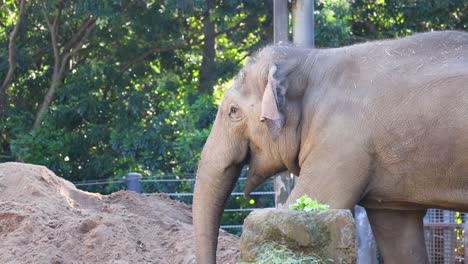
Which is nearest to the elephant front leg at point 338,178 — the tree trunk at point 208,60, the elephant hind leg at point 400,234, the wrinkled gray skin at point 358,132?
the wrinkled gray skin at point 358,132

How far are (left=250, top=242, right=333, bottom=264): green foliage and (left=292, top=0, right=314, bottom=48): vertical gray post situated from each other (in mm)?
5356

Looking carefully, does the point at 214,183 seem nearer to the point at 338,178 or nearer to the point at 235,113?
the point at 235,113

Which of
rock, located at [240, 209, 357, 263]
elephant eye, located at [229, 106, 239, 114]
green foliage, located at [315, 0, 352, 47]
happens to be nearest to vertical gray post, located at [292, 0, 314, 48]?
elephant eye, located at [229, 106, 239, 114]

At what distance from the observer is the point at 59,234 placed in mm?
9828

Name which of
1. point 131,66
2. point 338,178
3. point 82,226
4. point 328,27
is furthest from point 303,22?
point 131,66

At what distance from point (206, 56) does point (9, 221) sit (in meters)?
9.24

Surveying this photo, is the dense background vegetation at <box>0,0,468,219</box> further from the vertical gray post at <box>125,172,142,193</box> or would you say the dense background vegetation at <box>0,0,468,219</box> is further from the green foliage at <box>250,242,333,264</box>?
the green foliage at <box>250,242,333,264</box>

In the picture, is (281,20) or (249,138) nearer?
(249,138)

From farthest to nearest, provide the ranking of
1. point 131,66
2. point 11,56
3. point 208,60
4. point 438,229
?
point 131,66 < point 208,60 < point 11,56 < point 438,229

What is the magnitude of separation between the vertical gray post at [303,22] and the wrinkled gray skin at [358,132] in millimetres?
1340

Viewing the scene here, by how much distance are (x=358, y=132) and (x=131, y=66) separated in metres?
10.6

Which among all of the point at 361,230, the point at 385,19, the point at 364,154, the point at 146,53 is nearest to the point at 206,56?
the point at 146,53

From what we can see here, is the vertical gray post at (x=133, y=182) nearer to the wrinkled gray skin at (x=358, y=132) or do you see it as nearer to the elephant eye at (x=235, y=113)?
the wrinkled gray skin at (x=358, y=132)

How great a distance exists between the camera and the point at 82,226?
10.0 metres
